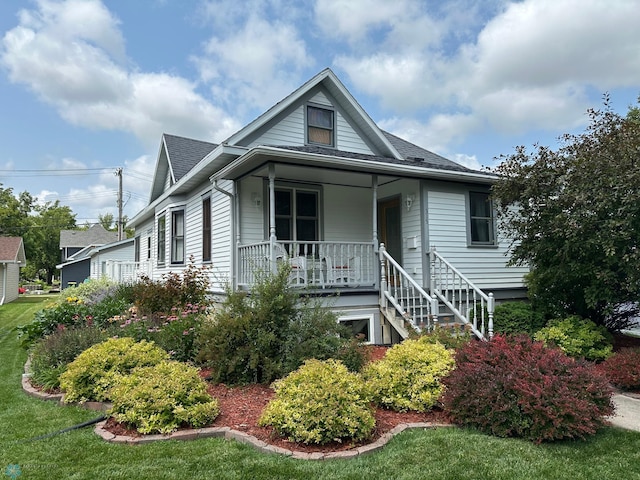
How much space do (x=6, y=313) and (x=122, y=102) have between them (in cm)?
1055

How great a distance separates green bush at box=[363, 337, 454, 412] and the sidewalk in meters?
1.59

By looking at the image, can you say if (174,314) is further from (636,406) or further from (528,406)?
(636,406)

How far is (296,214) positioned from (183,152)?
592 cm

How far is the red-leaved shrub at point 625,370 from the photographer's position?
5.50 meters

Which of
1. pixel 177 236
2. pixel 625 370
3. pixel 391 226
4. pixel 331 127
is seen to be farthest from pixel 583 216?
pixel 177 236

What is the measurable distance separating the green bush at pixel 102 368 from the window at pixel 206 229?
214 inches

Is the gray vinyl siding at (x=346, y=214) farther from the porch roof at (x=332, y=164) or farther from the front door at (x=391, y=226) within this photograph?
the porch roof at (x=332, y=164)

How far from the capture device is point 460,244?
9992mm

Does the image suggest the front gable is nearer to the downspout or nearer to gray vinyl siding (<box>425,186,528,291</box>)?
the downspout

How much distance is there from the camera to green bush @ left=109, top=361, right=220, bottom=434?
402 centimetres

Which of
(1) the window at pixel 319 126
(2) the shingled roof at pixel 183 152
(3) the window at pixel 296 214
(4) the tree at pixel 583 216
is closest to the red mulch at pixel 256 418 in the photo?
(4) the tree at pixel 583 216

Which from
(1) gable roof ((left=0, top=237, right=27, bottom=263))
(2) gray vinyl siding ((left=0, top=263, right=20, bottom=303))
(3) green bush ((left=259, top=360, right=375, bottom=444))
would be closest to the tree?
(3) green bush ((left=259, top=360, right=375, bottom=444))

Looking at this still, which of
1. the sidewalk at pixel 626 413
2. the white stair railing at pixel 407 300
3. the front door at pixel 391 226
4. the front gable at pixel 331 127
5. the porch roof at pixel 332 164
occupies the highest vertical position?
the front gable at pixel 331 127

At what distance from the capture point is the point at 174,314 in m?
7.84
